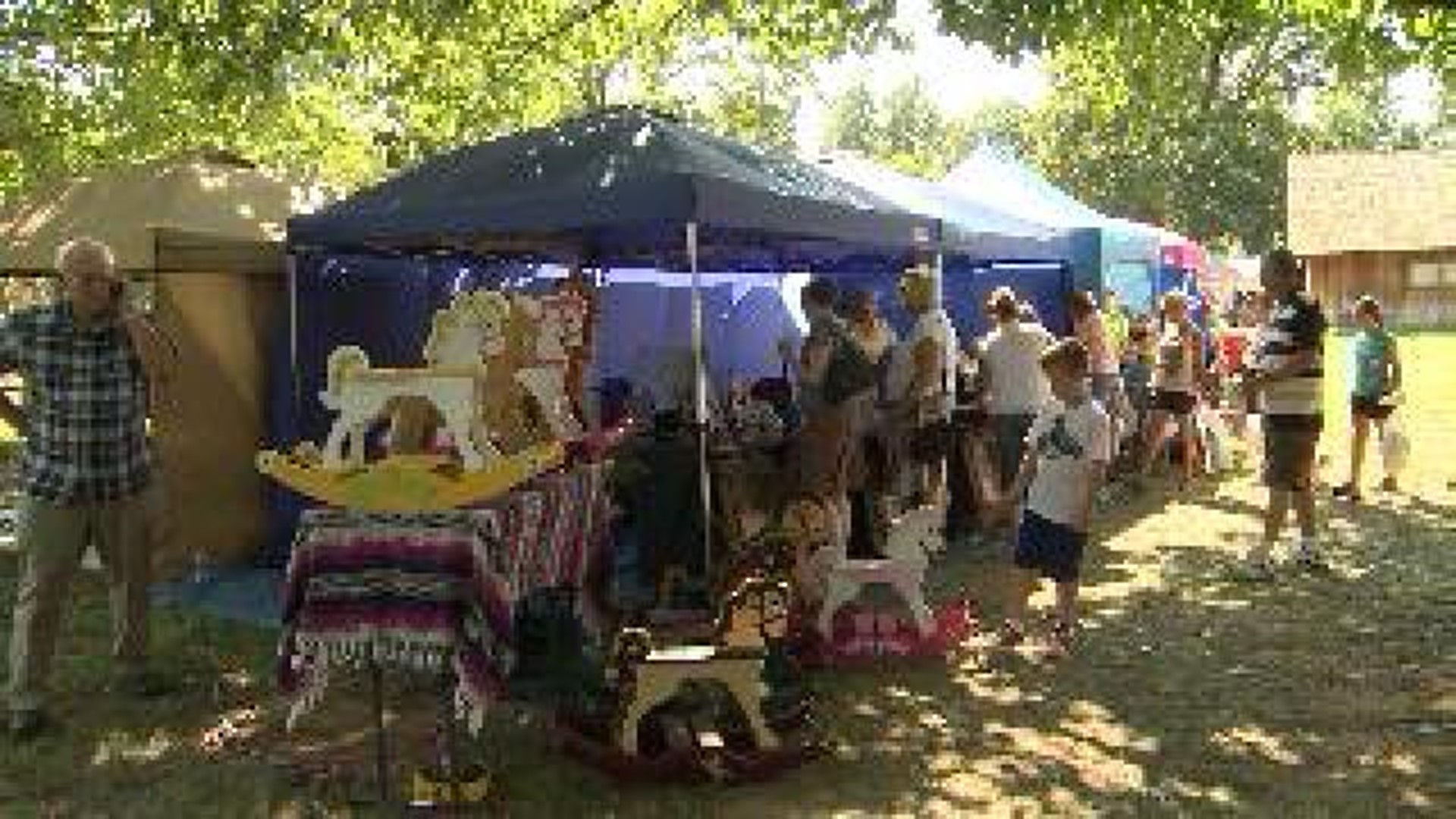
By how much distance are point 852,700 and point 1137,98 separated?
853cm

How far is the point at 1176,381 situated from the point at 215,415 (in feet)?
24.3

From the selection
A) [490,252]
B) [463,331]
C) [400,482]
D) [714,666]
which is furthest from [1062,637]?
[490,252]

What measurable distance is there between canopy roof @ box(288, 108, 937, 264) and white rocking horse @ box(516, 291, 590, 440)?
484 mm

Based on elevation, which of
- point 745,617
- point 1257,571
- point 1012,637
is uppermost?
point 745,617

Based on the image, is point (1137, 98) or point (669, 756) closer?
point (669, 756)

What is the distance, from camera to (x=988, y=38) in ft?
30.6

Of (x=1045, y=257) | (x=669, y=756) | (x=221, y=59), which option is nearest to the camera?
(x=669, y=756)

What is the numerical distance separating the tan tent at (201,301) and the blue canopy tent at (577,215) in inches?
10.4

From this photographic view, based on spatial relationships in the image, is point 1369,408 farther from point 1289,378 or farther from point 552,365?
point 552,365

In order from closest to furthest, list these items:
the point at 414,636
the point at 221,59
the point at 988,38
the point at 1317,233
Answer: the point at 414,636 → the point at 988,38 → the point at 221,59 → the point at 1317,233

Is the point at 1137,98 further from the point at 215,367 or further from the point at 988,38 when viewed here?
the point at 215,367

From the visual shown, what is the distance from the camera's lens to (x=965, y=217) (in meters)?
12.4

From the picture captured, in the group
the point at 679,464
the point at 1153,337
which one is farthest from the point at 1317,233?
the point at 679,464

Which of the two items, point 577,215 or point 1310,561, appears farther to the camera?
point 1310,561
